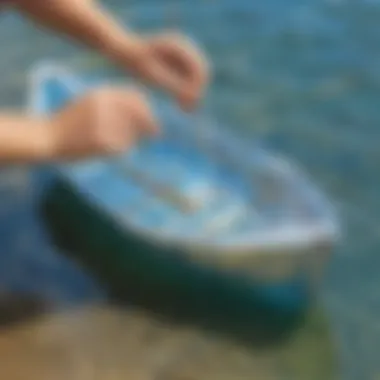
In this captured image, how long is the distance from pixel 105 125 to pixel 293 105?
2.36 ft

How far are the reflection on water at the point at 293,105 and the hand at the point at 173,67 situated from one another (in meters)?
0.27

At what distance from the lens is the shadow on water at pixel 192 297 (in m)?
1.35

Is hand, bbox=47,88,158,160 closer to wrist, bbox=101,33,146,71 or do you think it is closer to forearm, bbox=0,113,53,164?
forearm, bbox=0,113,53,164

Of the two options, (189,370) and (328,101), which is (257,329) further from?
(328,101)

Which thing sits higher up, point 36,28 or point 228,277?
point 36,28

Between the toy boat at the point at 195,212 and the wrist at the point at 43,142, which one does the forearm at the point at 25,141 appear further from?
the toy boat at the point at 195,212

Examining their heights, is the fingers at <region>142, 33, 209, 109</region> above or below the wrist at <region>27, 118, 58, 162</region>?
above

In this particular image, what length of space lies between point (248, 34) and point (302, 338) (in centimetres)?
76

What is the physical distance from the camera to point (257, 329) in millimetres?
1354

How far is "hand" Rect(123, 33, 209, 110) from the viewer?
138 centimetres

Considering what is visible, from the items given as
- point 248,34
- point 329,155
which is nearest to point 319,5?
point 248,34

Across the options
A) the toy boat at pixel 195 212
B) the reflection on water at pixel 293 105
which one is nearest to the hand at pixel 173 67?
the toy boat at pixel 195 212

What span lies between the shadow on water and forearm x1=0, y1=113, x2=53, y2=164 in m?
0.27

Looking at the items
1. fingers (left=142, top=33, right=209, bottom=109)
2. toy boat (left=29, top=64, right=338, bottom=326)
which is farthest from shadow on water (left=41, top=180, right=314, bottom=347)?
fingers (left=142, top=33, right=209, bottom=109)
